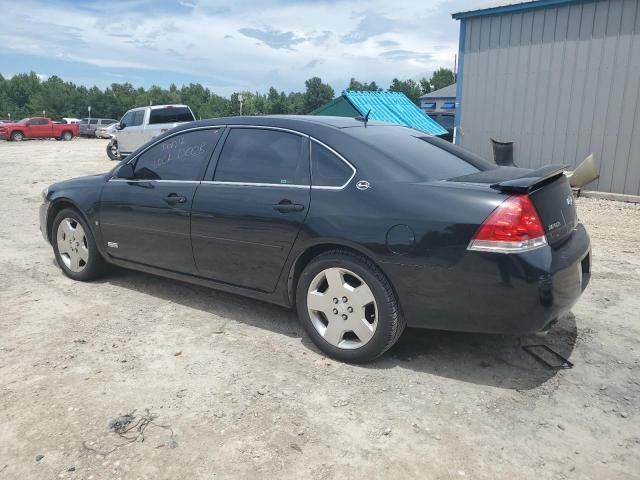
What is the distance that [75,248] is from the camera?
17.0 ft

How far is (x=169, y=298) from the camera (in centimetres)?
476

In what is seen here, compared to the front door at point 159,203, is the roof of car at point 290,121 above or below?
above

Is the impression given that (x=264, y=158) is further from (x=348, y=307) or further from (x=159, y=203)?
(x=348, y=307)

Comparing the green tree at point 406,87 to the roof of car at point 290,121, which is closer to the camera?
the roof of car at point 290,121

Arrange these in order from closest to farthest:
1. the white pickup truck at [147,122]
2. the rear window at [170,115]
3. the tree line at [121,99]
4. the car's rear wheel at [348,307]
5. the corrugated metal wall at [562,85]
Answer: the car's rear wheel at [348,307] → the corrugated metal wall at [562,85] → the white pickup truck at [147,122] → the rear window at [170,115] → the tree line at [121,99]

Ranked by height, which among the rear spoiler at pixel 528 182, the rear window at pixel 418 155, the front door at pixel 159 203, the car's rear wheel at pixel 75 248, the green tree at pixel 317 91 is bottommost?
the car's rear wheel at pixel 75 248

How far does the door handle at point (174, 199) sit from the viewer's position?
4.20m

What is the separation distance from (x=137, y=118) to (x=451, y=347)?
16431 millimetres

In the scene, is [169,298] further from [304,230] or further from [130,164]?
[304,230]

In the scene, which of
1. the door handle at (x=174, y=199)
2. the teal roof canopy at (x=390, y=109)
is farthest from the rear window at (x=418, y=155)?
the teal roof canopy at (x=390, y=109)

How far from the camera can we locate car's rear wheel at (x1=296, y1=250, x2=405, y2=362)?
3.28 metres

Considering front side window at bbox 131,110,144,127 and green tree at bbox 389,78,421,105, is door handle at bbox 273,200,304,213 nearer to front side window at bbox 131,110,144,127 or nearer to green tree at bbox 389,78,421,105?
front side window at bbox 131,110,144,127

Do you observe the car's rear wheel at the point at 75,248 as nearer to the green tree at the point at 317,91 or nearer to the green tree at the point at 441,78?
the green tree at the point at 317,91

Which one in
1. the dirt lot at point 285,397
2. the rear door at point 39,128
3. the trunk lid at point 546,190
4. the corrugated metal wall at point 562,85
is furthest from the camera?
the rear door at point 39,128
